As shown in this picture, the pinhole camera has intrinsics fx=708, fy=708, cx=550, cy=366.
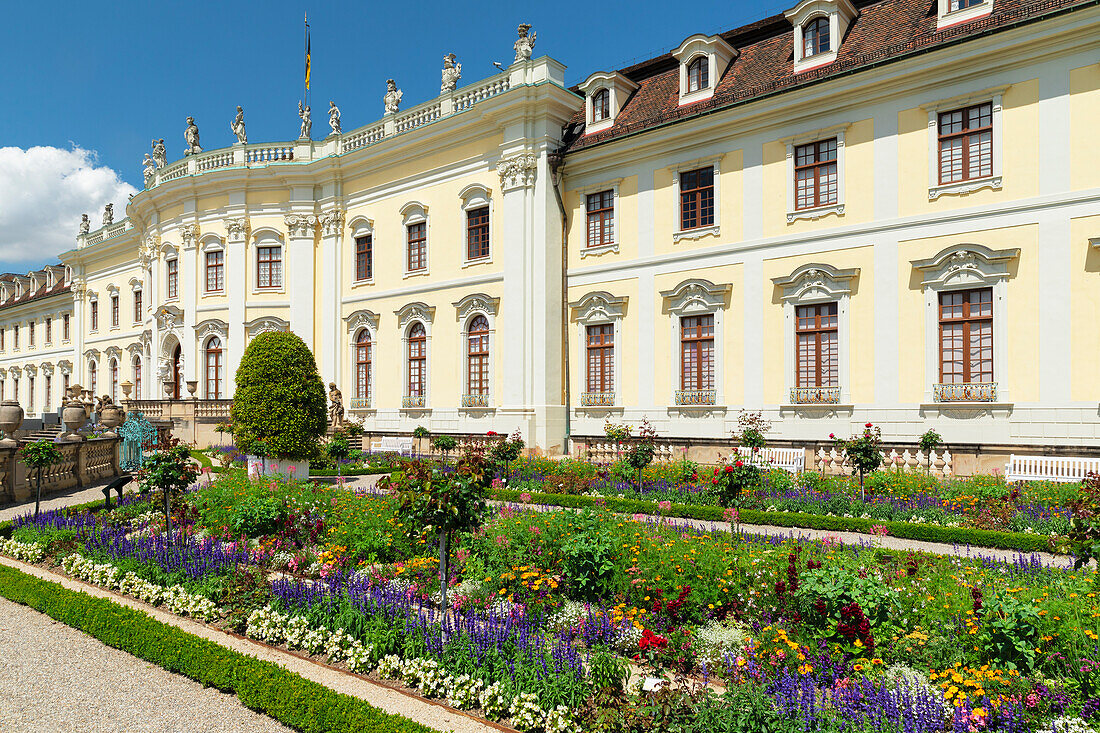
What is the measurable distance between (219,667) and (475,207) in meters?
19.3

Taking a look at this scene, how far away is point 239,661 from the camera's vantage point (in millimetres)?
5172

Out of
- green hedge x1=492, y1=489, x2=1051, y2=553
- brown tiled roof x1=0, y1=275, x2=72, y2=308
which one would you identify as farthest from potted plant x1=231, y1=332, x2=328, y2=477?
brown tiled roof x1=0, y1=275, x2=72, y2=308

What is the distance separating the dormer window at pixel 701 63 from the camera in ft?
62.5

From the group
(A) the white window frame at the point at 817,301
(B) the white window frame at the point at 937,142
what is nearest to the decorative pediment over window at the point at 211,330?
(A) the white window frame at the point at 817,301

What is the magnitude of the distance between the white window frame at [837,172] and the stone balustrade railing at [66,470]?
17.5 metres

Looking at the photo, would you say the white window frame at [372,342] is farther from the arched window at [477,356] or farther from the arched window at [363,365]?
the arched window at [477,356]

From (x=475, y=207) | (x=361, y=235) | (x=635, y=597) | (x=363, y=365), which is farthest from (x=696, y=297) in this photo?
(x=635, y=597)

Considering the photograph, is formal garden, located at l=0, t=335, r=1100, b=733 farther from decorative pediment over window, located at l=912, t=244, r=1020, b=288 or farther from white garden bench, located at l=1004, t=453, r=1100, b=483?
decorative pediment over window, located at l=912, t=244, r=1020, b=288

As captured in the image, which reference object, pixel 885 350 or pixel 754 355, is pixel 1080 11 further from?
pixel 754 355

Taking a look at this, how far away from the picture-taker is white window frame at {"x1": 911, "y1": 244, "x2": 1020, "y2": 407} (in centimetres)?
1483

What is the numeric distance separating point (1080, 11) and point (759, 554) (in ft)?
45.9

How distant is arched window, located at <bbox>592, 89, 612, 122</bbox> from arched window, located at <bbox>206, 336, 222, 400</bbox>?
18.1m

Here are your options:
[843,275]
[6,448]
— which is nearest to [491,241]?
[843,275]

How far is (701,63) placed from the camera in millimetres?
19469
